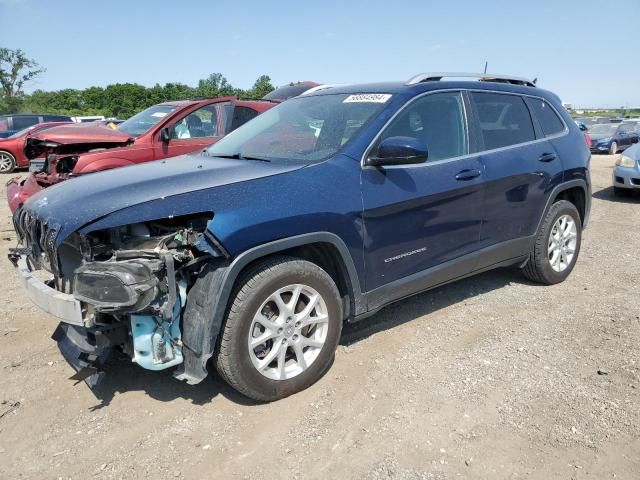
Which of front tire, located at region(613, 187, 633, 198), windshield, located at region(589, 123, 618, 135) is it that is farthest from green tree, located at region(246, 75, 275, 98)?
front tire, located at region(613, 187, 633, 198)

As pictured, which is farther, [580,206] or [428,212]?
[580,206]

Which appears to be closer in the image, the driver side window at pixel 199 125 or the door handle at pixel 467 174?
the door handle at pixel 467 174

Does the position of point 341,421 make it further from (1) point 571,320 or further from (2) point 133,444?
(1) point 571,320

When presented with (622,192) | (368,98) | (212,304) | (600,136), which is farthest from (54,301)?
(600,136)

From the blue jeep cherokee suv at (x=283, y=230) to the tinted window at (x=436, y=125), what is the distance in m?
0.01

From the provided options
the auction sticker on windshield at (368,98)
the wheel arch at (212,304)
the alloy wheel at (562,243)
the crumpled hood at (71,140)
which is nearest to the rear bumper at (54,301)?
the wheel arch at (212,304)

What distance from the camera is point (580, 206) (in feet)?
17.0

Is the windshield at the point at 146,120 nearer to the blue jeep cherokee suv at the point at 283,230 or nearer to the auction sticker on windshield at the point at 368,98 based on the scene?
the blue jeep cherokee suv at the point at 283,230

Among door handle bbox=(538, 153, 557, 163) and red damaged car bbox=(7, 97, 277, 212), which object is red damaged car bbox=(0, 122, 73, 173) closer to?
red damaged car bbox=(7, 97, 277, 212)

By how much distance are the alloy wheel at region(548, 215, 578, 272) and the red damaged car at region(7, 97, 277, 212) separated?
405 centimetres

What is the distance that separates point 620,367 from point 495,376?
0.88 meters

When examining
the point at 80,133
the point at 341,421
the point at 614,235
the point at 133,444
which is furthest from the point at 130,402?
the point at 614,235

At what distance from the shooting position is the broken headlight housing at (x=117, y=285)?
2531 millimetres

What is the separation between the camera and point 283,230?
288cm
